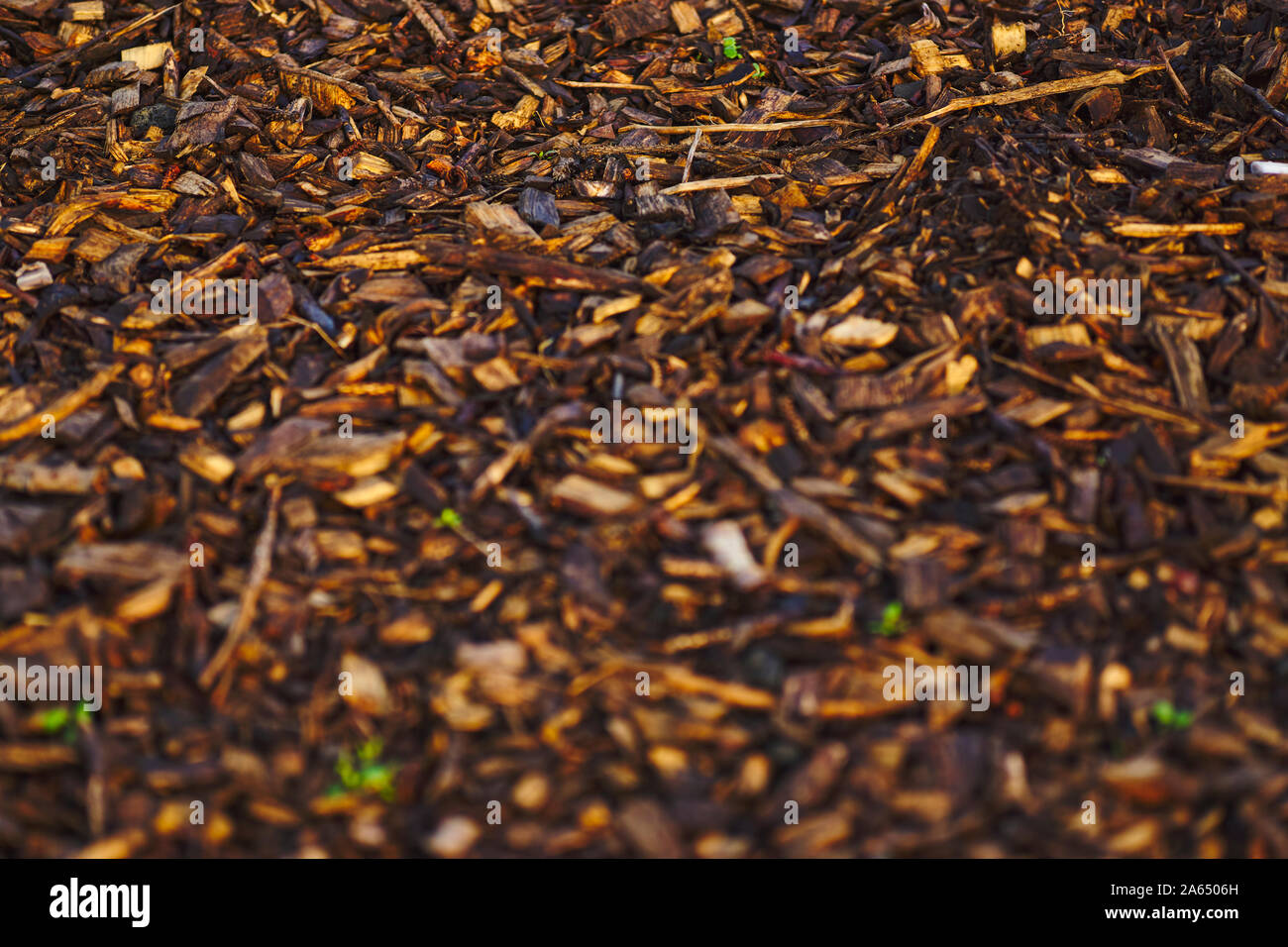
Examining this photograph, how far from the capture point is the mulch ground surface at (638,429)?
272cm

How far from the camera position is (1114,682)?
2.86m

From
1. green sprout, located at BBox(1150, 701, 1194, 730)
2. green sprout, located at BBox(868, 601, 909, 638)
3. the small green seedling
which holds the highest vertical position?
green sprout, located at BBox(868, 601, 909, 638)

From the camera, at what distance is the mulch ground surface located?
8.93ft

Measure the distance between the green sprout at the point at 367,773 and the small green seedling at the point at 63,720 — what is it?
2.61ft

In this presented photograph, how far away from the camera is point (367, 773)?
2.73m

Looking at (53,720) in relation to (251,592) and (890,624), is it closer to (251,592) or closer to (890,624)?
(251,592)

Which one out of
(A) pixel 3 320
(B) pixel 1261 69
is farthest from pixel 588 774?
(B) pixel 1261 69

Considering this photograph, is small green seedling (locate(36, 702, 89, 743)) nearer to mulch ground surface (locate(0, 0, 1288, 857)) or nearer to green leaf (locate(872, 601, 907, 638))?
mulch ground surface (locate(0, 0, 1288, 857))

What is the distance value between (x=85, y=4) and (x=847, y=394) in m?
4.87

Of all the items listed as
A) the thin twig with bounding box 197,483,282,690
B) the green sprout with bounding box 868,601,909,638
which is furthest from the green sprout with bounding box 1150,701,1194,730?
the thin twig with bounding box 197,483,282,690

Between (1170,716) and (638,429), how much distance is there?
192 centimetres

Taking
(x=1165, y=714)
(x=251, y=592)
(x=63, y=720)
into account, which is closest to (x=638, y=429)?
(x=251, y=592)

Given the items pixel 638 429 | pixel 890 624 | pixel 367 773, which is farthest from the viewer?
pixel 638 429

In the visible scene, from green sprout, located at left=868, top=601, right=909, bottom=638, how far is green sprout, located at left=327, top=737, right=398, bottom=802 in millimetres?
1515
